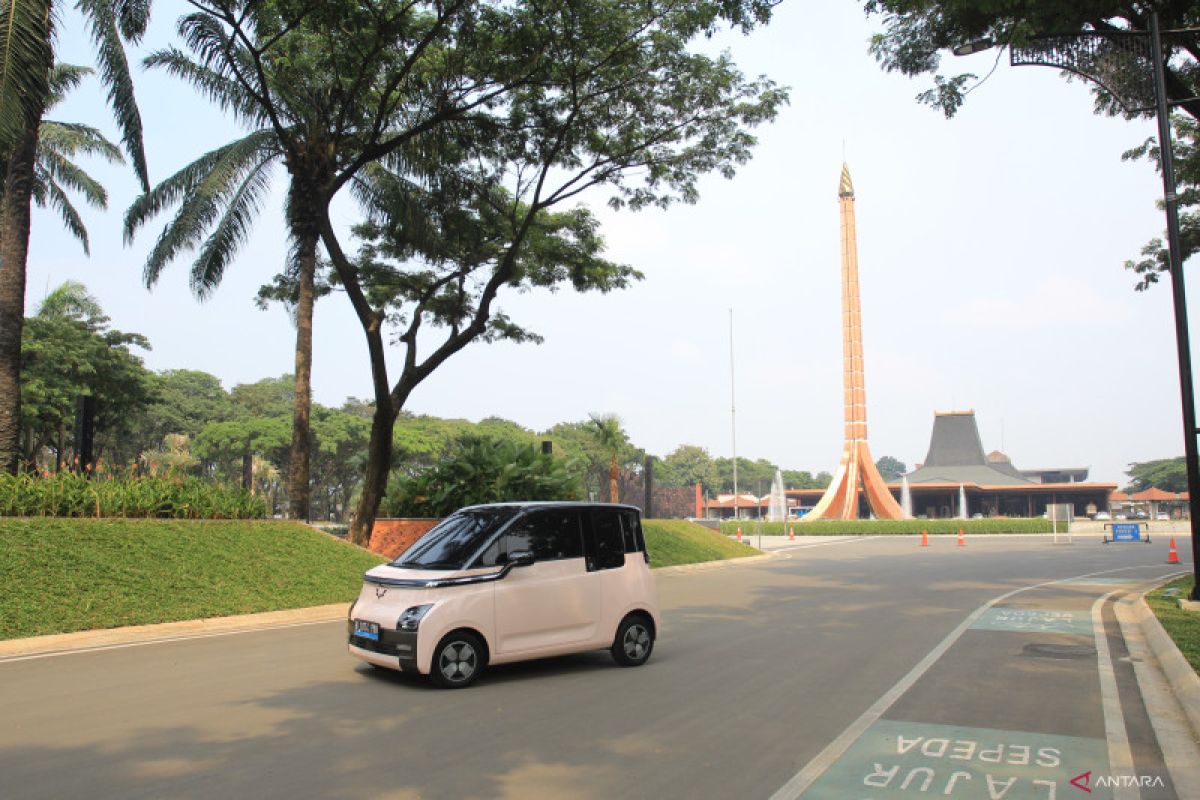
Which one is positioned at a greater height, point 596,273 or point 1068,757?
point 596,273

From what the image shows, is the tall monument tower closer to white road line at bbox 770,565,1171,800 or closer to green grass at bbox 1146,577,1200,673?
green grass at bbox 1146,577,1200,673

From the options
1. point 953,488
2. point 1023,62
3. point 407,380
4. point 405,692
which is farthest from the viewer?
point 953,488

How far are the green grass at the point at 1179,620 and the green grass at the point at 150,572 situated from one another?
1181 cm

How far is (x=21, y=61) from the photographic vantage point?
1332cm

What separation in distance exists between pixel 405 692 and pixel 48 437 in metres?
31.3

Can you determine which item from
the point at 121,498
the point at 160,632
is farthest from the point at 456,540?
the point at 121,498

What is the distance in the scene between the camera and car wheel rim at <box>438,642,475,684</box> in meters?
7.59

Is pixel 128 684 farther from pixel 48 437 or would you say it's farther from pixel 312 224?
pixel 48 437

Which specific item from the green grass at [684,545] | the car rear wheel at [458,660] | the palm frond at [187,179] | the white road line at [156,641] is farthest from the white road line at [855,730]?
the palm frond at [187,179]

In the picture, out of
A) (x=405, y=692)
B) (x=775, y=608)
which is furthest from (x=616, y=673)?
(x=775, y=608)

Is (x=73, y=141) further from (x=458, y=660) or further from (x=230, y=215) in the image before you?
(x=458, y=660)

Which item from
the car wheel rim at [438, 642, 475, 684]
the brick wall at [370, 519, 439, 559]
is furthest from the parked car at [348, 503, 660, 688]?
the brick wall at [370, 519, 439, 559]

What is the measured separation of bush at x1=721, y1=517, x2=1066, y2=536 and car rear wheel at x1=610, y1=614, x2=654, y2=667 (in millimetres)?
44805

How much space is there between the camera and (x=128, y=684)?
26.2ft
